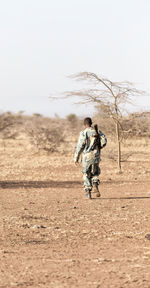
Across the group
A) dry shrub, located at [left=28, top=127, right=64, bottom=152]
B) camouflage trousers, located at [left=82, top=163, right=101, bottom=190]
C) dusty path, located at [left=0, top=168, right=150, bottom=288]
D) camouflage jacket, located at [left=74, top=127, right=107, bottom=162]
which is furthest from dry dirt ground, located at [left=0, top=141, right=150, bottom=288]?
dry shrub, located at [left=28, top=127, right=64, bottom=152]

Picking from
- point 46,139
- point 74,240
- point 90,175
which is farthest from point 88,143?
point 46,139

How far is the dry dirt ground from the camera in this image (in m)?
5.66

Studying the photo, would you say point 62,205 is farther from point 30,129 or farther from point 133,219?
point 30,129

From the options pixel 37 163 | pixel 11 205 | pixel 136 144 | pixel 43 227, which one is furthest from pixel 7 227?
pixel 136 144

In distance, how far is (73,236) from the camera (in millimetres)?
7816

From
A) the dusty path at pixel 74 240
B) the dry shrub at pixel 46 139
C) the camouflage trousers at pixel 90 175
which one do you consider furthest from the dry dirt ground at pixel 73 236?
the dry shrub at pixel 46 139

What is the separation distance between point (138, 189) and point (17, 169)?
7.12 meters

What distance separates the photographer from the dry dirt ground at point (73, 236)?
5.66m

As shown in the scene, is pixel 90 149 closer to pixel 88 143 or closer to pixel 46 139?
pixel 88 143

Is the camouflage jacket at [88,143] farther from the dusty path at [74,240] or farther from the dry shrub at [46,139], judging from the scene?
the dry shrub at [46,139]

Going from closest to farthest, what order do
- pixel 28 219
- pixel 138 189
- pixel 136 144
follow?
pixel 28 219 < pixel 138 189 < pixel 136 144

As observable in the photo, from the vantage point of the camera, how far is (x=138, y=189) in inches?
549

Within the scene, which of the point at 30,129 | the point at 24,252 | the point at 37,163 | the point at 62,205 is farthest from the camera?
the point at 30,129

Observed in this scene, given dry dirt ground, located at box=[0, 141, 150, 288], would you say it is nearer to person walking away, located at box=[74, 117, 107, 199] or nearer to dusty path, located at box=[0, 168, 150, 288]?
dusty path, located at box=[0, 168, 150, 288]
